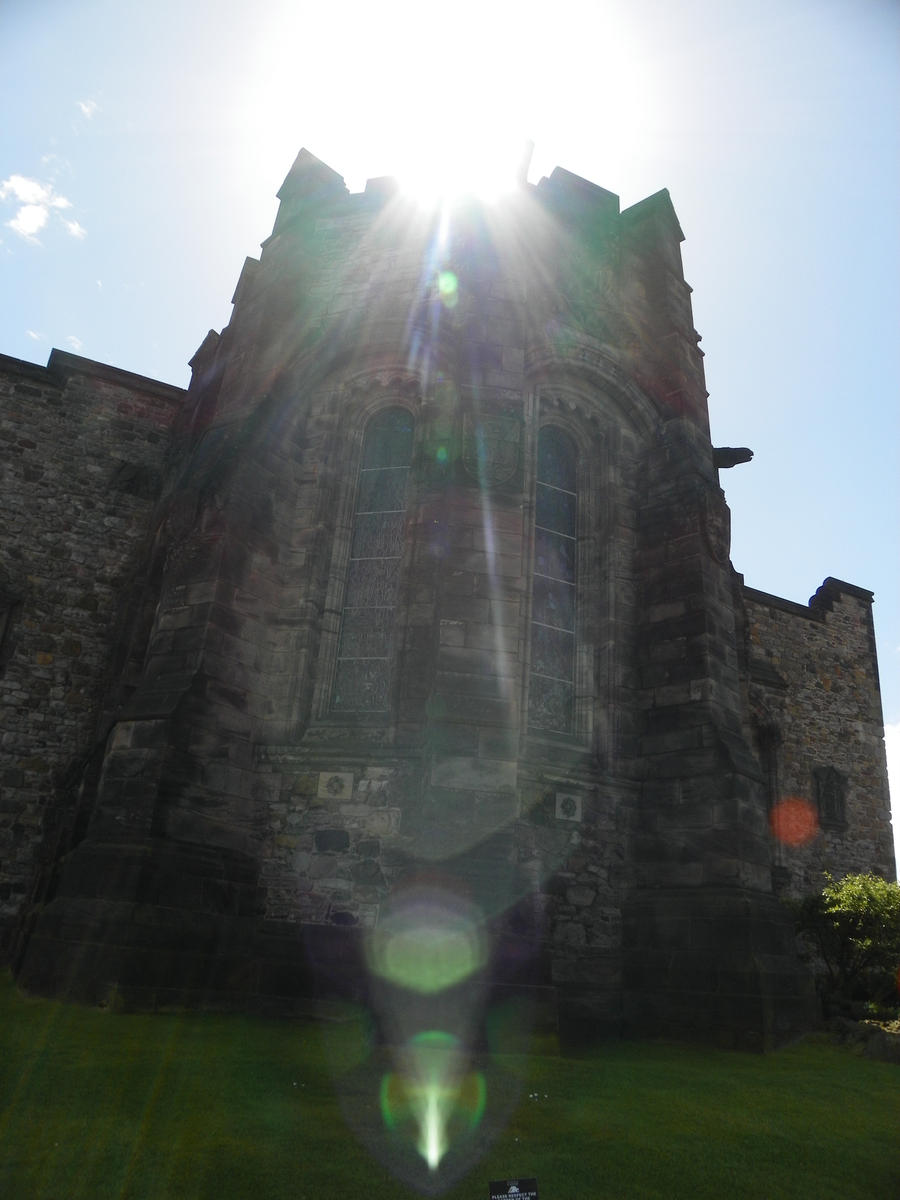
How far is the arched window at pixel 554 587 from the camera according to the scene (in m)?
9.12

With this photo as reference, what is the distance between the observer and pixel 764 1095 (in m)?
5.64

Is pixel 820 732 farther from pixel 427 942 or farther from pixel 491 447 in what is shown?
pixel 427 942

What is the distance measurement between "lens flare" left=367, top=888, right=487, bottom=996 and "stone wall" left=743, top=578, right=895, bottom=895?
12.0m

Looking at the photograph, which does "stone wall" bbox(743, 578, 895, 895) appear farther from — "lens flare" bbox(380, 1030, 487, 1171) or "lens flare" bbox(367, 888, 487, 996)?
"lens flare" bbox(380, 1030, 487, 1171)

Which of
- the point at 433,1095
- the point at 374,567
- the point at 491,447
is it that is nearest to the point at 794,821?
the point at 374,567

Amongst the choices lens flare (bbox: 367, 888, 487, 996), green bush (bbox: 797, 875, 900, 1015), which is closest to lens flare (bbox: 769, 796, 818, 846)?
green bush (bbox: 797, 875, 900, 1015)

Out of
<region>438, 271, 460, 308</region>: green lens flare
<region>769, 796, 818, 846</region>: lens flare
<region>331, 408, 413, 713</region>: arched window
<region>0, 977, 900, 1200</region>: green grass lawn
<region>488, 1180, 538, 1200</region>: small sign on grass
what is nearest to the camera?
<region>488, 1180, 538, 1200</region>: small sign on grass

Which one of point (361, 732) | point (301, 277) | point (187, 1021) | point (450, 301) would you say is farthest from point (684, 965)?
point (301, 277)

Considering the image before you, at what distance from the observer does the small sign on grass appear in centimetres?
325

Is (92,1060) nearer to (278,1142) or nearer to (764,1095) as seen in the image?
(278,1142)

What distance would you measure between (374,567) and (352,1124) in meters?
5.96

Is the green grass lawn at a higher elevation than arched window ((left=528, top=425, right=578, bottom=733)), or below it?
below

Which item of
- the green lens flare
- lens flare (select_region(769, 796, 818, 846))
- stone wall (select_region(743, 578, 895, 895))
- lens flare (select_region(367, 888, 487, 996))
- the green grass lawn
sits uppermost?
the green lens flare

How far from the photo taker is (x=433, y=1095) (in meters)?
4.88
